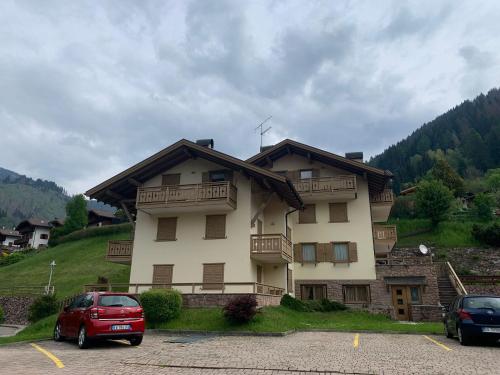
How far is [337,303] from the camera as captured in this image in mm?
25016

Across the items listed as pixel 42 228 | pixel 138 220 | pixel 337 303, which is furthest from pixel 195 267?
pixel 42 228

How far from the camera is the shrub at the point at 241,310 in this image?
1625cm

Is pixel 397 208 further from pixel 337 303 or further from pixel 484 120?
pixel 484 120

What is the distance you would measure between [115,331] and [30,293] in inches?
1225

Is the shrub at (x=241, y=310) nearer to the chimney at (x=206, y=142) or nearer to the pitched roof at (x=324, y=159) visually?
the chimney at (x=206, y=142)

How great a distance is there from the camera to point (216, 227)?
901 inches

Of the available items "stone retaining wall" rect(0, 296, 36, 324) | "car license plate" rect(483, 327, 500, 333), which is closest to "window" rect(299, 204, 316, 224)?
"car license plate" rect(483, 327, 500, 333)

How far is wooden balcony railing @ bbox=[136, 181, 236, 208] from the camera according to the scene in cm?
2148

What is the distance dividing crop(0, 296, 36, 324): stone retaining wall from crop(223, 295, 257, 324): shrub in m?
26.0

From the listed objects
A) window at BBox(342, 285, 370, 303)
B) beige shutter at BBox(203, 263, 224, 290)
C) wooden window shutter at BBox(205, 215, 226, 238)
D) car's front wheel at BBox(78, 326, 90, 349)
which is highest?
wooden window shutter at BBox(205, 215, 226, 238)

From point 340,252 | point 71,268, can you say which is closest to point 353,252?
point 340,252

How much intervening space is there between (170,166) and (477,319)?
61.4 ft

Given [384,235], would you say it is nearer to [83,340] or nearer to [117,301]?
[117,301]

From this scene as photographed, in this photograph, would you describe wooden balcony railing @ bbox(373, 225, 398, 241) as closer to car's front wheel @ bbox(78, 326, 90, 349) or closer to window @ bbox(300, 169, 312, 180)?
window @ bbox(300, 169, 312, 180)
